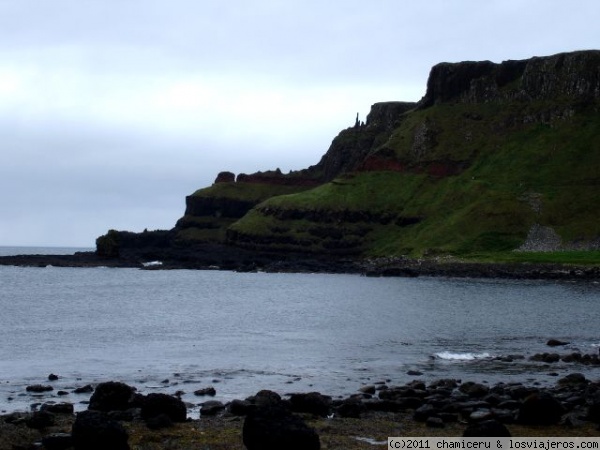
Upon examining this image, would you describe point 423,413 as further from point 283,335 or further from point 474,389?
point 283,335

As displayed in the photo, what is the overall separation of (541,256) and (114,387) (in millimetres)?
138044

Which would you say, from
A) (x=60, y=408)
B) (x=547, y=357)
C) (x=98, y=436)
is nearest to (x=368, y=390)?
(x=60, y=408)

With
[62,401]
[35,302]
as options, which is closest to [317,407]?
[62,401]

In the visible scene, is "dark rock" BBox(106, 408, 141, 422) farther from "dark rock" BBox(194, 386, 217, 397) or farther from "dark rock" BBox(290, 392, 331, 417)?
"dark rock" BBox(194, 386, 217, 397)

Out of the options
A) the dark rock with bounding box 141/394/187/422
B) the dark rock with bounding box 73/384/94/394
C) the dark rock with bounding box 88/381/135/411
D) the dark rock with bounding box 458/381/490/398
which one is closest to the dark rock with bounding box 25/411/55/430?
the dark rock with bounding box 88/381/135/411

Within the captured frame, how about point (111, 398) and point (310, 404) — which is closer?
point (310, 404)

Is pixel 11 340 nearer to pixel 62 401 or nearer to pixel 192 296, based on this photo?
pixel 62 401

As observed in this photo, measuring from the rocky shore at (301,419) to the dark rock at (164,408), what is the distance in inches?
1.6

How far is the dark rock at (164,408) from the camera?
3484 centimetres

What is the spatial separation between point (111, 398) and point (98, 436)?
9389 millimetres

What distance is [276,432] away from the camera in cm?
2744

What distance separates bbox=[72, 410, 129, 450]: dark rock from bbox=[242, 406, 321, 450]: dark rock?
421 centimetres

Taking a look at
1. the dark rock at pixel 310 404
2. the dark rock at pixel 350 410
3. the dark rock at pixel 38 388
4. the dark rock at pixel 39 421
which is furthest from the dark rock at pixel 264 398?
the dark rock at pixel 38 388

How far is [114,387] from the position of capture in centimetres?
3816
